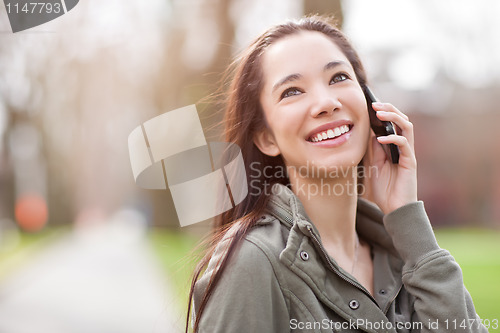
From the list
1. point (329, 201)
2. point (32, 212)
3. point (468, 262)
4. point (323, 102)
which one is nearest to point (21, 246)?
point (32, 212)

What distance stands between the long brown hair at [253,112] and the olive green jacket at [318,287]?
0.15 m

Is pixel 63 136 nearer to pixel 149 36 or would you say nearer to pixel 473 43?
pixel 149 36

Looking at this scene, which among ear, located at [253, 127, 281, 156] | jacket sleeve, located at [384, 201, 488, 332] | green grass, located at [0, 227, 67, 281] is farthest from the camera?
green grass, located at [0, 227, 67, 281]

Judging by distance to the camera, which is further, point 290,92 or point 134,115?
point 134,115

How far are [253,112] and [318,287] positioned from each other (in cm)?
75

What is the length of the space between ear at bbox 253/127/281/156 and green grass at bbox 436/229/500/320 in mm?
4524

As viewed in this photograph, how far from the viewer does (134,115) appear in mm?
12609

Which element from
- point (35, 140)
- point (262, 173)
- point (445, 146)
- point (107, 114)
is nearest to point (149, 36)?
point (107, 114)

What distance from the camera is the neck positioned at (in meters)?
2.28

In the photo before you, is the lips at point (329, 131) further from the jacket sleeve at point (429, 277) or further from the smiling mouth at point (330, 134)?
the jacket sleeve at point (429, 277)

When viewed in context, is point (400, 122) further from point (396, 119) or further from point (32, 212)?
point (32, 212)

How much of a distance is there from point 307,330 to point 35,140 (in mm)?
20292

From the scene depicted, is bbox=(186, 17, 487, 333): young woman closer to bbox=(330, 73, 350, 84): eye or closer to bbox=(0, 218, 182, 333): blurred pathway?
bbox=(330, 73, 350, 84): eye

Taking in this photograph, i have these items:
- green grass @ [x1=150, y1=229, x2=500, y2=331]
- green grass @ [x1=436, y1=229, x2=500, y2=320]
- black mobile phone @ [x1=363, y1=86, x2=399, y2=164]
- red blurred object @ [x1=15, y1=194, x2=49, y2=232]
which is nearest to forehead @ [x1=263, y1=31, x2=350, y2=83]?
black mobile phone @ [x1=363, y1=86, x2=399, y2=164]
